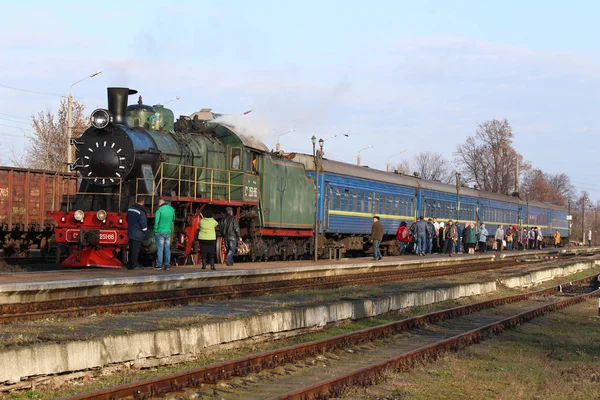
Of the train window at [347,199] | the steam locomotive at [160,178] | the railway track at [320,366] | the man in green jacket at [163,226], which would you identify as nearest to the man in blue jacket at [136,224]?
the man in green jacket at [163,226]

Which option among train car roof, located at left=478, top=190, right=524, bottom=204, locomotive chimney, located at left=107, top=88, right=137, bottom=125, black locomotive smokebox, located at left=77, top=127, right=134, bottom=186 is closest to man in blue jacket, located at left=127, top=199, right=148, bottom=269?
black locomotive smokebox, located at left=77, top=127, right=134, bottom=186

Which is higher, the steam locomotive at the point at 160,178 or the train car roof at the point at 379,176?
the train car roof at the point at 379,176

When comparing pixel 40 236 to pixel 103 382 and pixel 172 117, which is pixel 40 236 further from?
pixel 103 382

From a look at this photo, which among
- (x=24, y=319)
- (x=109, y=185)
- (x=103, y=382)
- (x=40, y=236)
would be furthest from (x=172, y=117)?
(x=103, y=382)

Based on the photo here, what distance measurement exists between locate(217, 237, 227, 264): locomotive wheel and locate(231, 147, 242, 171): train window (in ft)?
7.24

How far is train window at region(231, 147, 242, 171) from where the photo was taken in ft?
75.2

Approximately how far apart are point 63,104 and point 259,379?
174 ft

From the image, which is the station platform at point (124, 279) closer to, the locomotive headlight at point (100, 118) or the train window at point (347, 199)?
the locomotive headlight at point (100, 118)

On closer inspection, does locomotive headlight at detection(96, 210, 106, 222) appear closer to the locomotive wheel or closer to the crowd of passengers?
the locomotive wheel

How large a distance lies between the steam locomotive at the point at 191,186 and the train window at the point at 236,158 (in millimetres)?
30

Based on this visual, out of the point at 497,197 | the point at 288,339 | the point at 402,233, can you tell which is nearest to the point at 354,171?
the point at 402,233

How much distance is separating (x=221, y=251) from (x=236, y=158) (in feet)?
9.36

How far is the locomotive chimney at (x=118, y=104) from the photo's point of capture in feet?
65.4

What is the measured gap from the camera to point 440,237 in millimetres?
41125
